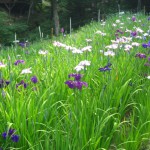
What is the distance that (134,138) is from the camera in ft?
6.21

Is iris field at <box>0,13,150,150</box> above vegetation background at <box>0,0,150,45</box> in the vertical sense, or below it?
below

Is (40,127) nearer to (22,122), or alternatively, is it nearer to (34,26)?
(22,122)

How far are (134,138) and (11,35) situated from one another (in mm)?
14871

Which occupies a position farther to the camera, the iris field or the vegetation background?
the vegetation background

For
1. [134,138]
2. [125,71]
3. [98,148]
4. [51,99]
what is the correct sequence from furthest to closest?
[125,71] → [51,99] → [134,138] → [98,148]

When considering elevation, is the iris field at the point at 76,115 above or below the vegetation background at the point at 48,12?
below

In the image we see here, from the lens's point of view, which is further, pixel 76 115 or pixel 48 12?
pixel 48 12

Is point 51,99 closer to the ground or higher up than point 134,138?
higher up

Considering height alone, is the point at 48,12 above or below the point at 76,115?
above

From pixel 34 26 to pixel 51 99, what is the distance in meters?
18.3

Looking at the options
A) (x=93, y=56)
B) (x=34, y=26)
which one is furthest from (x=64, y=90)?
(x=34, y=26)

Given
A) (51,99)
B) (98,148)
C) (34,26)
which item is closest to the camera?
(98,148)

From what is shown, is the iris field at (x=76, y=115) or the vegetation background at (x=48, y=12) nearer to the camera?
the iris field at (x=76, y=115)

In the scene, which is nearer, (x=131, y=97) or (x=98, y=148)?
(x=98, y=148)
